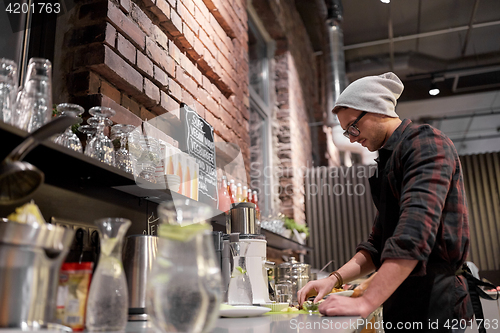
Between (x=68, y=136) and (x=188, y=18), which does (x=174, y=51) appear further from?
(x=68, y=136)

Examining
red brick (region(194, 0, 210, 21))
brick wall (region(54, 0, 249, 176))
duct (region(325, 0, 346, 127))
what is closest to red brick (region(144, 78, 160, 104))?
brick wall (region(54, 0, 249, 176))

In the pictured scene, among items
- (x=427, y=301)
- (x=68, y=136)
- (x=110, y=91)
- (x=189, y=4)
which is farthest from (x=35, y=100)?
(x=189, y=4)

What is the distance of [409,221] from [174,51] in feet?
4.88

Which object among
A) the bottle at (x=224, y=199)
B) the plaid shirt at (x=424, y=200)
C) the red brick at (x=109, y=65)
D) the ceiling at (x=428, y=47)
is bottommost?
the plaid shirt at (x=424, y=200)

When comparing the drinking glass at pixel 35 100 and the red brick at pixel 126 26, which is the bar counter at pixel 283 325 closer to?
the drinking glass at pixel 35 100

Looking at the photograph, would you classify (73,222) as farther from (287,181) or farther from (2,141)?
(287,181)

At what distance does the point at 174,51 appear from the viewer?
223 centimetres

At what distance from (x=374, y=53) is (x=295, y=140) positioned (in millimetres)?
2513

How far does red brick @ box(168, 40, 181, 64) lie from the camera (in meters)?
2.18

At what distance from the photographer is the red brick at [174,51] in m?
2.18

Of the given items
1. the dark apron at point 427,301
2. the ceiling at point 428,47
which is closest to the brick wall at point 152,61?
the dark apron at point 427,301

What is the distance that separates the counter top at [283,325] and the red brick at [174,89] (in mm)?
1170

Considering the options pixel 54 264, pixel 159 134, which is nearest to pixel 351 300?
pixel 54 264

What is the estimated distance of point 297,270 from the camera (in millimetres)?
2271
